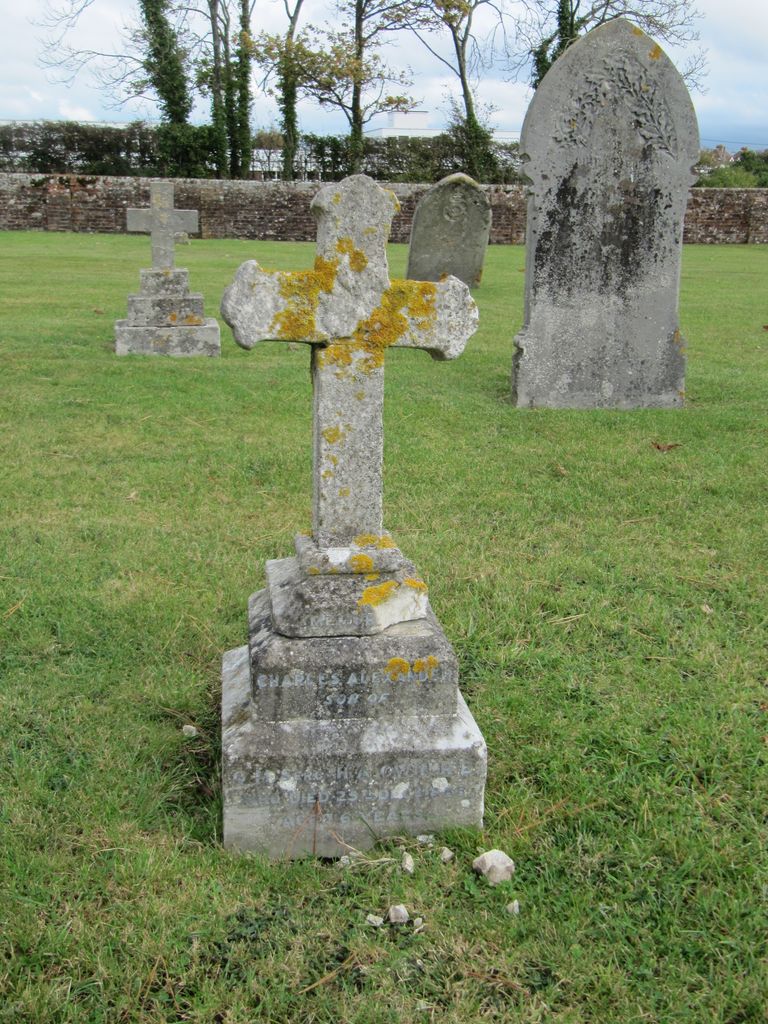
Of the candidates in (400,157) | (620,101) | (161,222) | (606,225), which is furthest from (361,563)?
(400,157)

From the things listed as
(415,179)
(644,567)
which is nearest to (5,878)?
(644,567)

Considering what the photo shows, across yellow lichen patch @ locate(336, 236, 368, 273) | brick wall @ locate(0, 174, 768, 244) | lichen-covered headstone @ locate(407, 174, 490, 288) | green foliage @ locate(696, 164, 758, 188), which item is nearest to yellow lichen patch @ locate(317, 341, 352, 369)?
yellow lichen patch @ locate(336, 236, 368, 273)

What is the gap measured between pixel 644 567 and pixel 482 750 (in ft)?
6.34

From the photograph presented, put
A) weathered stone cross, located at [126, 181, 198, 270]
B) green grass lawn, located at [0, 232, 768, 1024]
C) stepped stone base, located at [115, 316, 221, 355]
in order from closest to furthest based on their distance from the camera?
green grass lawn, located at [0, 232, 768, 1024] → stepped stone base, located at [115, 316, 221, 355] → weathered stone cross, located at [126, 181, 198, 270]

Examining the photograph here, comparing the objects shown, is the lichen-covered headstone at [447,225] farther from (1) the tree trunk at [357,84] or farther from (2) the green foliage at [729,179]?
(2) the green foliage at [729,179]

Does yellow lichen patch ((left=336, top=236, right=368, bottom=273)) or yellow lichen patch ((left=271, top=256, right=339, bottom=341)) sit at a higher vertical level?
yellow lichen patch ((left=336, top=236, right=368, bottom=273))

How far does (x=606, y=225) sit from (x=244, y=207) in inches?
696

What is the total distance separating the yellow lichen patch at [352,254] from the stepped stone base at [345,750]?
1.05 m

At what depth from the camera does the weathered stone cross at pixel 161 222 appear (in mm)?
10023

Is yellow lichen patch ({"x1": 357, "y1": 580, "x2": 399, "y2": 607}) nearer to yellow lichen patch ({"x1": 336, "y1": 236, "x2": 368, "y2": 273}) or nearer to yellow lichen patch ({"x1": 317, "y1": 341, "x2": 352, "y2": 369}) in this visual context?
yellow lichen patch ({"x1": 317, "y1": 341, "x2": 352, "y2": 369})

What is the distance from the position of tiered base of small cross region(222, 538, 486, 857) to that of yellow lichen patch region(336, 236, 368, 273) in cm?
81

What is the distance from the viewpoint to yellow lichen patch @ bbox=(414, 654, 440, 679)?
263 cm

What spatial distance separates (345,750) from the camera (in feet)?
8.48

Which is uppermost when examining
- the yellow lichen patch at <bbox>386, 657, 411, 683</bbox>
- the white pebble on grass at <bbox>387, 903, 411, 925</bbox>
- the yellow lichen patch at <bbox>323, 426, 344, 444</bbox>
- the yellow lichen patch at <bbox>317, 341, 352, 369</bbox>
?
→ the yellow lichen patch at <bbox>317, 341, 352, 369</bbox>
